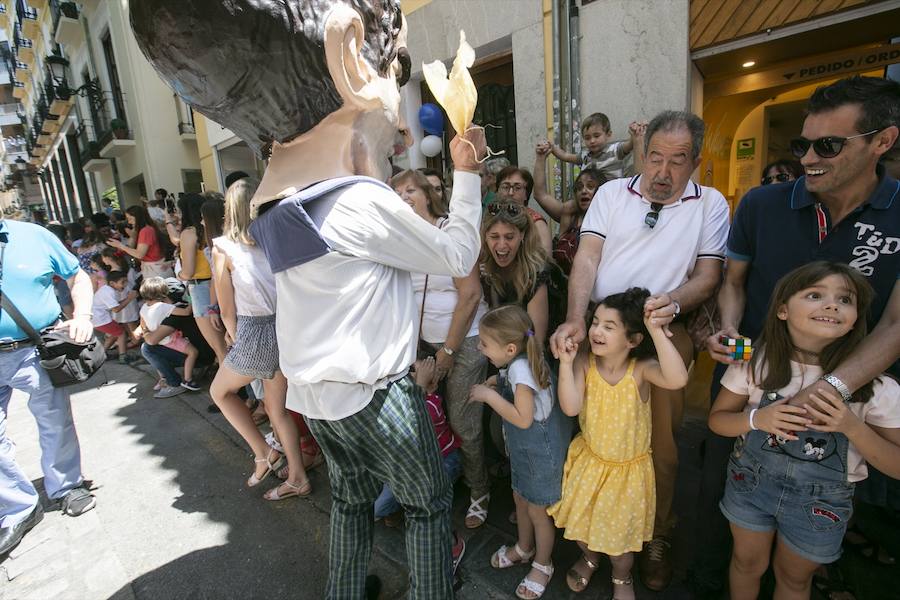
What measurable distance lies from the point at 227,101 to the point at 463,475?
7.68 feet

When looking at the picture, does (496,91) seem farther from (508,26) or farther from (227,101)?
(227,101)

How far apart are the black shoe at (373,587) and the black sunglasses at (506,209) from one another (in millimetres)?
1864

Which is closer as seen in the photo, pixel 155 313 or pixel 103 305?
pixel 155 313

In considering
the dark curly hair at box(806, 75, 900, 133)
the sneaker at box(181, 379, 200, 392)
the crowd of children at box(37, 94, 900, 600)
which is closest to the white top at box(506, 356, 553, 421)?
the crowd of children at box(37, 94, 900, 600)

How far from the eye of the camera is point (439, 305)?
8.00 feet

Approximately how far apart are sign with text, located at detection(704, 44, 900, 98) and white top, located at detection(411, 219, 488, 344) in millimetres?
3917

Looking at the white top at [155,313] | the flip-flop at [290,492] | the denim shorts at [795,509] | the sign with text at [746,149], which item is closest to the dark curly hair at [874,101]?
the denim shorts at [795,509]

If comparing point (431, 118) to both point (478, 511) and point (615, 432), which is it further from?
point (615, 432)

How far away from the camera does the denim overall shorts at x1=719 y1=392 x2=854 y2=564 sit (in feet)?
5.01

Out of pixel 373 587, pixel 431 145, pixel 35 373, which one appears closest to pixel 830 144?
pixel 373 587

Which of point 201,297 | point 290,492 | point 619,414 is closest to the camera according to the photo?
point 619,414

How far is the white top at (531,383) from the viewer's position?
6.33 feet

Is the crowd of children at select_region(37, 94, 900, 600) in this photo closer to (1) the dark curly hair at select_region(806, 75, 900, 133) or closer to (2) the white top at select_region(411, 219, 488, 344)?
(2) the white top at select_region(411, 219, 488, 344)

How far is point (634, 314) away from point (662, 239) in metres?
0.45
